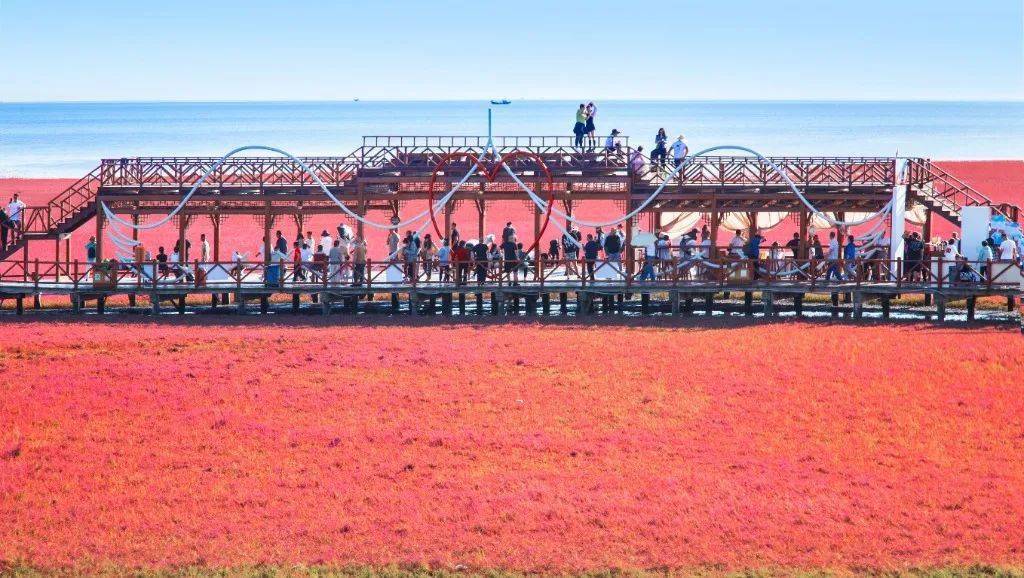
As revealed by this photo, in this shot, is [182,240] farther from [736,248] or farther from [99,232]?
[736,248]

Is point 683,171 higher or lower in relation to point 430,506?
higher

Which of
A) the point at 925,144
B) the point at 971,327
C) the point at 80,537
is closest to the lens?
the point at 80,537

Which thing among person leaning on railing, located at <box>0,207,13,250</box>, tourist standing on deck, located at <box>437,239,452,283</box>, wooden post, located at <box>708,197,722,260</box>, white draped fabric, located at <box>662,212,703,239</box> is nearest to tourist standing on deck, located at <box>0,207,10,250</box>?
person leaning on railing, located at <box>0,207,13,250</box>

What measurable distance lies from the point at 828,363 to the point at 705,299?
7424 millimetres

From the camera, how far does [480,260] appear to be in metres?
35.4

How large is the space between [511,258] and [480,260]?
2.85 feet

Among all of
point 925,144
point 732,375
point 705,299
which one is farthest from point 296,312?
point 925,144

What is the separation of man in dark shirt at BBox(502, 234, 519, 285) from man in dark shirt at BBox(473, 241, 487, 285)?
1.82 ft

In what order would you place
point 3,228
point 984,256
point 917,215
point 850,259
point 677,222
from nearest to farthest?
point 984,256
point 850,259
point 3,228
point 917,215
point 677,222

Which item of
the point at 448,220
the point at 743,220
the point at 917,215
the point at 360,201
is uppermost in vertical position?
the point at 360,201

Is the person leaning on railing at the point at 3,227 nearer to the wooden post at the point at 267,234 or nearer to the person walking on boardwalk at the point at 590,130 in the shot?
the wooden post at the point at 267,234

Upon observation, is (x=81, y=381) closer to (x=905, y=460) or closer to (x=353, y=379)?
(x=353, y=379)

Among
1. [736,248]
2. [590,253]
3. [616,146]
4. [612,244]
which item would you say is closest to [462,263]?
[590,253]

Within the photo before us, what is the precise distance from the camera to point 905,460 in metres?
22.8
